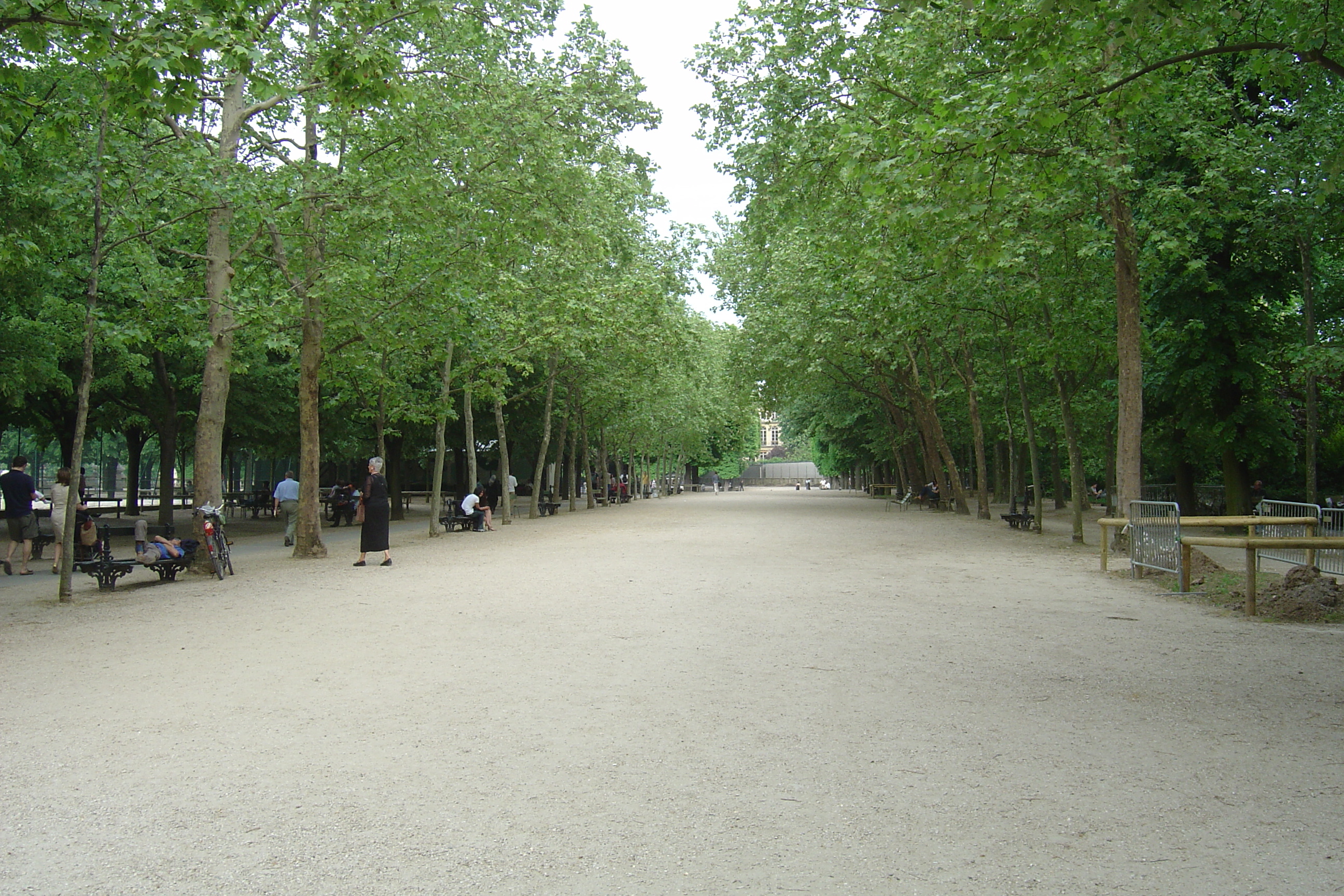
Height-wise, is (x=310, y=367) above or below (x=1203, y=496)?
above

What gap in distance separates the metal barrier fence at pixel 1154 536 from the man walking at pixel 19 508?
16124mm

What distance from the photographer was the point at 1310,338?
1855 centimetres

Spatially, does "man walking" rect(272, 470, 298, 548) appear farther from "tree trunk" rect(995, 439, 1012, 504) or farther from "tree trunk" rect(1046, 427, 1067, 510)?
"tree trunk" rect(995, 439, 1012, 504)

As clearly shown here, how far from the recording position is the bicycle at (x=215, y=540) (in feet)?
46.9

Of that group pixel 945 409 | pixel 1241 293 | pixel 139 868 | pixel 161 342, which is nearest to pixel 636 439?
pixel 945 409

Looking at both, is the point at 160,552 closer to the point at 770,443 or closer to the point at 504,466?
the point at 504,466

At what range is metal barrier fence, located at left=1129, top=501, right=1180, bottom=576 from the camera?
1241 cm

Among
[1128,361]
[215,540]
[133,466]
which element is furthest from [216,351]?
→ [133,466]

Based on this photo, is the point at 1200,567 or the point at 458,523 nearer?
the point at 1200,567

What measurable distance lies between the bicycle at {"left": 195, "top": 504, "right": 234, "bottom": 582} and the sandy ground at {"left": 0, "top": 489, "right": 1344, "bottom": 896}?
330 centimetres

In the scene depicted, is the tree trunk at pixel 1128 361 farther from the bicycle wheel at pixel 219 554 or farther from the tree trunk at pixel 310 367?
the bicycle wheel at pixel 219 554

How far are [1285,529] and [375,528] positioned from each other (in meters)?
13.8

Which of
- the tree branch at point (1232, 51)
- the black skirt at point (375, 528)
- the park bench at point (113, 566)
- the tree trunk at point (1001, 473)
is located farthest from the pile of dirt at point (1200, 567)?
the tree trunk at point (1001, 473)

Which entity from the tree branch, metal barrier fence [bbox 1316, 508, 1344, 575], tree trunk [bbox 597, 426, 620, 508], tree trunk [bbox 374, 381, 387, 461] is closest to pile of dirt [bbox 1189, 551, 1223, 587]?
metal barrier fence [bbox 1316, 508, 1344, 575]
